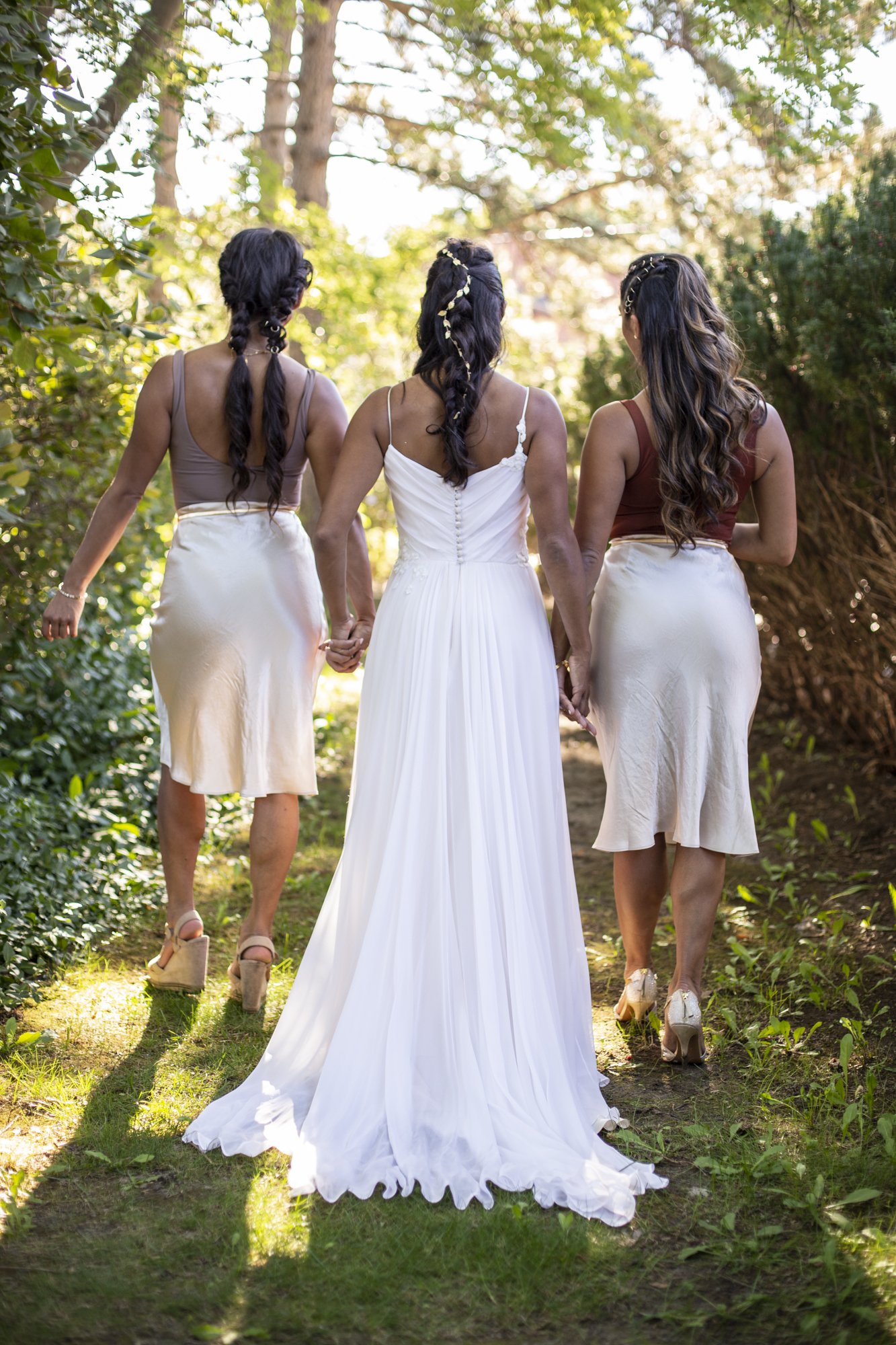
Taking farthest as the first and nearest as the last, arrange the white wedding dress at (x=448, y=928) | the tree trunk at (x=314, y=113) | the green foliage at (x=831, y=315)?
the tree trunk at (x=314, y=113), the green foliage at (x=831, y=315), the white wedding dress at (x=448, y=928)

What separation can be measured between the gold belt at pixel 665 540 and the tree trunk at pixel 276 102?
3.96 metres

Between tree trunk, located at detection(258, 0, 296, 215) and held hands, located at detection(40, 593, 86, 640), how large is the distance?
12.0 feet

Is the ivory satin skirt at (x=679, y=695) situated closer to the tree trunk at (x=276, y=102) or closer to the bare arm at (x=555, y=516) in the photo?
the bare arm at (x=555, y=516)

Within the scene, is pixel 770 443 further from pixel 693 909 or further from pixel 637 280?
pixel 693 909

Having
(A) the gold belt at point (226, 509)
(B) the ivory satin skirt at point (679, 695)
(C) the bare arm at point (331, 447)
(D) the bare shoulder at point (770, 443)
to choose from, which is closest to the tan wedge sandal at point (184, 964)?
(C) the bare arm at point (331, 447)

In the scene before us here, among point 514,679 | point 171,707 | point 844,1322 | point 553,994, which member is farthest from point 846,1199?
point 171,707

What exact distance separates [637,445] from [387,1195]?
211cm

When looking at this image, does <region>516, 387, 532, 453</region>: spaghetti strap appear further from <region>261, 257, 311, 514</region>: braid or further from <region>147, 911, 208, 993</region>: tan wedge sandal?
<region>147, 911, 208, 993</region>: tan wedge sandal

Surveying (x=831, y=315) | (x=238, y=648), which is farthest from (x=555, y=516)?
(x=831, y=315)

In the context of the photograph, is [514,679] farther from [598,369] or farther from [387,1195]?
[598,369]

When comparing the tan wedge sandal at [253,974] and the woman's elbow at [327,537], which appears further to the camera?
the tan wedge sandal at [253,974]

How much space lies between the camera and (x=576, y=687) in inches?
138

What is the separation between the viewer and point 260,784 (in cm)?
373

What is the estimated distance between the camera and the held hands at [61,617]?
3.80m
